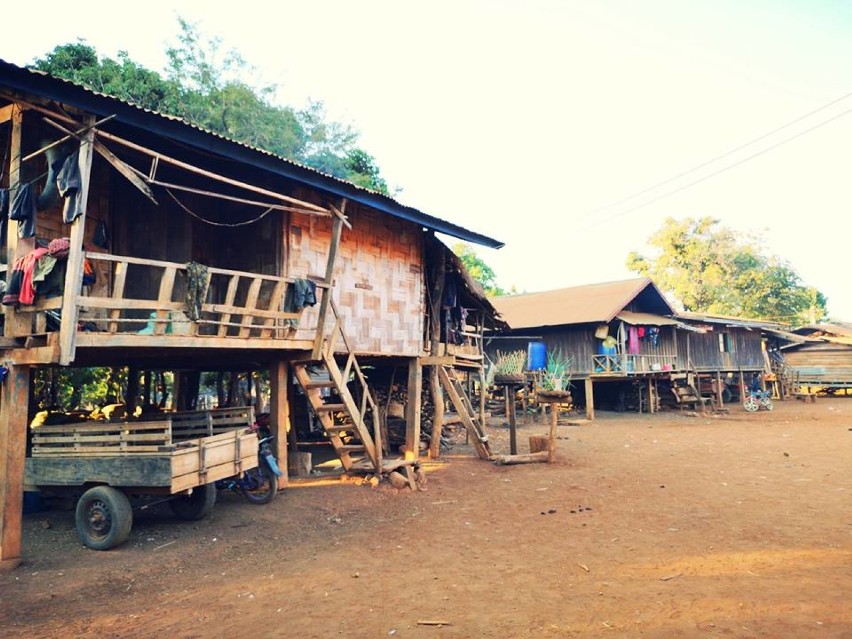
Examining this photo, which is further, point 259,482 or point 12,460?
point 259,482

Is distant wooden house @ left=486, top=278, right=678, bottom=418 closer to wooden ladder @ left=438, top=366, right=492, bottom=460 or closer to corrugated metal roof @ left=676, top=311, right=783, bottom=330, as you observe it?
corrugated metal roof @ left=676, top=311, right=783, bottom=330

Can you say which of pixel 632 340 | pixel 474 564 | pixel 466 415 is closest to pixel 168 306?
pixel 474 564

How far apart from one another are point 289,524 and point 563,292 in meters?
26.2

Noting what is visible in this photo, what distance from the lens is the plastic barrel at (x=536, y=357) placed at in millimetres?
27203

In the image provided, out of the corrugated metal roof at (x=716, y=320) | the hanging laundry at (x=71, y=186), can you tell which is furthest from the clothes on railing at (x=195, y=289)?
the corrugated metal roof at (x=716, y=320)

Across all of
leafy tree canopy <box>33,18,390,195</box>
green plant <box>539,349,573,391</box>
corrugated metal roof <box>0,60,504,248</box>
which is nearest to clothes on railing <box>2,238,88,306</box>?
corrugated metal roof <box>0,60,504,248</box>

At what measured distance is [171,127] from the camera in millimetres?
6809

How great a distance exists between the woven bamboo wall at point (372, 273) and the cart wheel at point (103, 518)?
3982 millimetres

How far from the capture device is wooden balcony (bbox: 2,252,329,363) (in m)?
6.24

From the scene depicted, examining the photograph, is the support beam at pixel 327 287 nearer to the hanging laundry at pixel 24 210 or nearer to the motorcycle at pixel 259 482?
the motorcycle at pixel 259 482

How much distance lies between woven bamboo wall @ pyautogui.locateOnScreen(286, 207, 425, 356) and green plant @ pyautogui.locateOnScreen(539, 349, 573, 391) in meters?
11.2

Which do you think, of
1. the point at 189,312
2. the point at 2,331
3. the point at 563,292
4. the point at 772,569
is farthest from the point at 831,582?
the point at 563,292

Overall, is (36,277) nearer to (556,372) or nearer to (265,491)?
(265,491)

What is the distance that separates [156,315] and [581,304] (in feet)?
76.0
